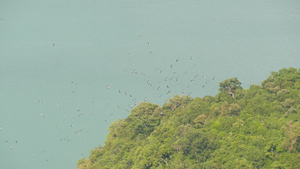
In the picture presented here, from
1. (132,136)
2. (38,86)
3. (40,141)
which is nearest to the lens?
(132,136)

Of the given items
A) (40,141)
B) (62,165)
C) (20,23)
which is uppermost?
(20,23)

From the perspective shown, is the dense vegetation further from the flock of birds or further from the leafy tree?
the flock of birds

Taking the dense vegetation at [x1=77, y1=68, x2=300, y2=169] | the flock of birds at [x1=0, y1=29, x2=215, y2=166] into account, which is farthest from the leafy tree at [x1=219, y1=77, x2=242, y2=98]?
the flock of birds at [x1=0, y1=29, x2=215, y2=166]

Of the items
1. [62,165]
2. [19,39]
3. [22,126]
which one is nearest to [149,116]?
[62,165]

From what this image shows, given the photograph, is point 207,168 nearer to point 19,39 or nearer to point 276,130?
point 276,130

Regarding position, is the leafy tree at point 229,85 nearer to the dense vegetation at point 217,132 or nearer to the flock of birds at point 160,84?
the dense vegetation at point 217,132

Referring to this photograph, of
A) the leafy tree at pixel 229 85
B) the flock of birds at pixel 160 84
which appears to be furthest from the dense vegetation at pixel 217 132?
the flock of birds at pixel 160 84

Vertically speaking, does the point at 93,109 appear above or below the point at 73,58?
below

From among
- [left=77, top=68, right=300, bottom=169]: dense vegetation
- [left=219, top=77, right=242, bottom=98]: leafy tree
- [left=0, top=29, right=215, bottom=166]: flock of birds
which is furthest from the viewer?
[left=0, top=29, right=215, bottom=166]: flock of birds
